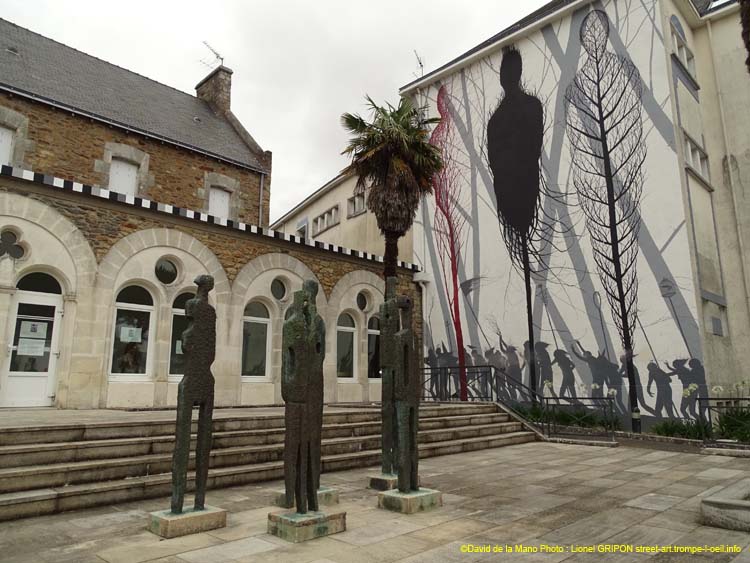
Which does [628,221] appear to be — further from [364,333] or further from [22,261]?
[22,261]

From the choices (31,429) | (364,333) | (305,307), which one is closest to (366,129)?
(364,333)

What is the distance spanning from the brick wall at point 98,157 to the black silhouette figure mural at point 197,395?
36.3ft

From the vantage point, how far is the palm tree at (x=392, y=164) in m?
11.7

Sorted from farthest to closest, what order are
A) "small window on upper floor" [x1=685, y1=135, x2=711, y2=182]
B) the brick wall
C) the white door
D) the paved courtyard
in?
"small window on upper floor" [x1=685, y1=135, x2=711, y2=182] < the brick wall < the white door < the paved courtyard

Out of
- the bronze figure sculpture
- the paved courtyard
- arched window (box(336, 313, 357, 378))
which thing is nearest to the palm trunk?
arched window (box(336, 313, 357, 378))

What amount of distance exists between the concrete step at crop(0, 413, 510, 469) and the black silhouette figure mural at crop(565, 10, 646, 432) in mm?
8070

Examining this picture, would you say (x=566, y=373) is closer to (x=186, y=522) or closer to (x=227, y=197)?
(x=186, y=522)

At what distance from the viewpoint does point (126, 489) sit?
5.71 metres

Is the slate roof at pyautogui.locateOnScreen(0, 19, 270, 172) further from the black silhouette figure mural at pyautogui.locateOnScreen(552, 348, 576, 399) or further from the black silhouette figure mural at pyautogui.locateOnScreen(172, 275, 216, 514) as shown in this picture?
the black silhouette figure mural at pyautogui.locateOnScreen(172, 275, 216, 514)

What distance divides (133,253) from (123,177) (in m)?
5.06

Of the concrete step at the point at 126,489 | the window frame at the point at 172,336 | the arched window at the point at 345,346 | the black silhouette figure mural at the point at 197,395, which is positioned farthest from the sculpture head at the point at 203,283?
the arched window at the point at 345,346

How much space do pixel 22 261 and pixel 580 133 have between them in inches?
541

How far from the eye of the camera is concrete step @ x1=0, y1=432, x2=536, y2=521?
197 inches

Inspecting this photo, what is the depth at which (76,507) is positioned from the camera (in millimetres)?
5301
